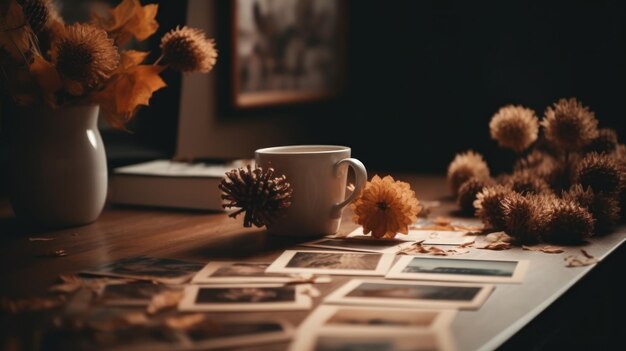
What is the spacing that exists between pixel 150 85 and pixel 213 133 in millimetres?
754

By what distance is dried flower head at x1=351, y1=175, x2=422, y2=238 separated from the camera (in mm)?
992

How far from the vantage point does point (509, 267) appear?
0.84 meters

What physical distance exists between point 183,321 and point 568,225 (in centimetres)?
57

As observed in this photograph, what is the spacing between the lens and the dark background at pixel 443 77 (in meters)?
1.72

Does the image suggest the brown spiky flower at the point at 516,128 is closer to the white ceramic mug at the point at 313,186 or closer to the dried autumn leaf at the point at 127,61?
the white ceramic mug at the point at 313,186

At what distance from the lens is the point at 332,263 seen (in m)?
0.88

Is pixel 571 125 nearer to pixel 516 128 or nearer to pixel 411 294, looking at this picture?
pixel 516 128

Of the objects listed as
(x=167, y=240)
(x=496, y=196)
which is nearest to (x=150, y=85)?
(x=167, y=240)

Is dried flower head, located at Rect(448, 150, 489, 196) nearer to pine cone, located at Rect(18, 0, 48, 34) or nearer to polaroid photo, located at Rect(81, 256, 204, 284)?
polaroid photo, located at Rect(81, 256, 204, 284)

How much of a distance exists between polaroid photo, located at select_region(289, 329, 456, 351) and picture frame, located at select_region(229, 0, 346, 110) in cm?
132

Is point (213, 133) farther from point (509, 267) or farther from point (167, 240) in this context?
point (509, 267)

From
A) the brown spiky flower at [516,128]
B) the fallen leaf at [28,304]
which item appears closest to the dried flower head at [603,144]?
the brown spiky flower at [516,128]

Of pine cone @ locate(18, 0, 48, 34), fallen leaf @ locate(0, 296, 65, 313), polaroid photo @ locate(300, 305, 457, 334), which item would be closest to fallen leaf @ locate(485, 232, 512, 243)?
polaroid photo @ locate(300, 305, 457, 334)

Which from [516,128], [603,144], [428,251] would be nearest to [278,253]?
[428,251]
